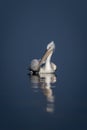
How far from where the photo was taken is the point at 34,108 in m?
7.29
